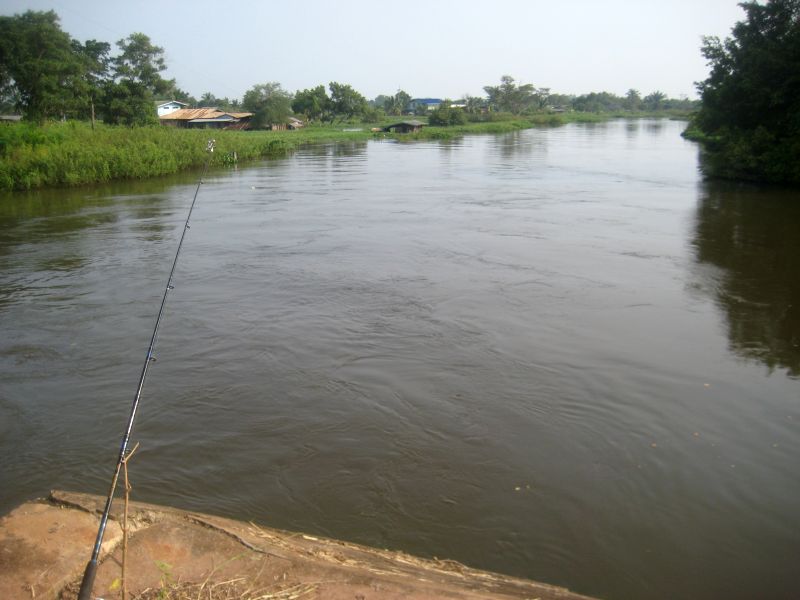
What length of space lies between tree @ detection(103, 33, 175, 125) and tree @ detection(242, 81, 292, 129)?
858 centimetres

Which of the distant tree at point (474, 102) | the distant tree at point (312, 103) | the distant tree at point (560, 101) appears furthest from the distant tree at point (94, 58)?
the distant tree at point (560, 101)

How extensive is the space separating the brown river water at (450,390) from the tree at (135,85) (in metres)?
25.4

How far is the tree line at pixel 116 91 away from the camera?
101 feet

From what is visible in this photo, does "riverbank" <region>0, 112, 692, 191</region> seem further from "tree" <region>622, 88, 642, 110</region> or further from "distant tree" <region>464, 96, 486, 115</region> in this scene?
"tree" <region>622, 88, 642, 110</region>

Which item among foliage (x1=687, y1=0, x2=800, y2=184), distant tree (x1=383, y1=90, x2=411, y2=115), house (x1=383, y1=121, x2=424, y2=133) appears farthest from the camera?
distant tree (x1=383, y1=90, x2=411, y2=115)

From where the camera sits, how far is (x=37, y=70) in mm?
29719

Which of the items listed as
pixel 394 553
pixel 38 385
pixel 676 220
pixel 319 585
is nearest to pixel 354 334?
pixel 38 385

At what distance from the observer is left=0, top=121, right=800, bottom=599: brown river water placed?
3998mm

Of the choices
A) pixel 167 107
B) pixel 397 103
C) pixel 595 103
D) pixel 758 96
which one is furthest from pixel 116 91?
pixel 595 103

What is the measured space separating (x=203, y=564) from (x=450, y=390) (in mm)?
3192

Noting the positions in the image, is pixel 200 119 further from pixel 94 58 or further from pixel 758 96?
pixel 758 96

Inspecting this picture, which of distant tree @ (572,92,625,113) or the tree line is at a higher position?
distant tree @ (572,92,625,113)

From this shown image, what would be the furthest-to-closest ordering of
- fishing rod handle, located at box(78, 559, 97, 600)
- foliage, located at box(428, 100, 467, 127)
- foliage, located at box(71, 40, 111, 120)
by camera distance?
foliage, located at box(428, 100, 467, 127)
foliage, located at box(71, 40, 111, 120)
fishing rod handle, located at box(78, 559, 97, 600)

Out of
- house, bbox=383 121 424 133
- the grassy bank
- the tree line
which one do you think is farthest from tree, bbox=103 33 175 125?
house, bbox=383 121 424 133
